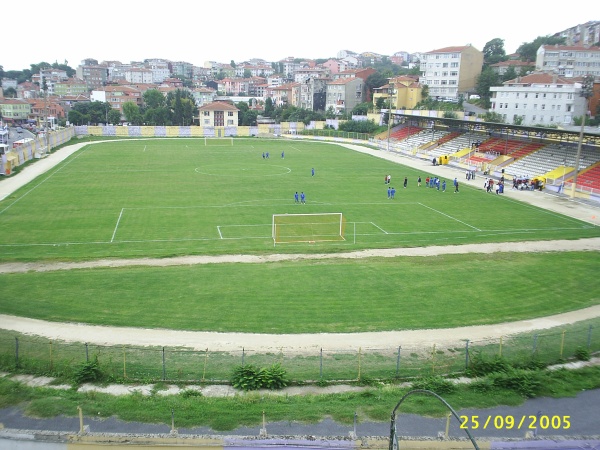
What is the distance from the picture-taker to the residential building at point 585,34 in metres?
174

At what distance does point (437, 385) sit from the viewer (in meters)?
15.9

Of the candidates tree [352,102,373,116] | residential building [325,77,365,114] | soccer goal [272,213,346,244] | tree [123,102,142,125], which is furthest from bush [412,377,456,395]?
tree [123,102,142,125]

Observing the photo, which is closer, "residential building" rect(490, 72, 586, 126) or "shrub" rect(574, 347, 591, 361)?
"shrub" rect(574, 347, 591, 361)

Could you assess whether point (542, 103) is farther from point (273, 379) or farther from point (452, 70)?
point (273, 379)

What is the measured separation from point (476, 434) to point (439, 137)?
75496mm

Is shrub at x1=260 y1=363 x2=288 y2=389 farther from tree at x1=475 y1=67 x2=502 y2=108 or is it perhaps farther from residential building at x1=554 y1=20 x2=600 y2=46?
residential building at x1=554 y1=20 x2=600 y2=46

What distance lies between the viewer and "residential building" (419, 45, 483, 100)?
123m

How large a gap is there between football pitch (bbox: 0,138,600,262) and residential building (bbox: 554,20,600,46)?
14661 centimetres

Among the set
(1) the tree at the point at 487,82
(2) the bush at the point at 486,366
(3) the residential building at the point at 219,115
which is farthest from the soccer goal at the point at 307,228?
(3) the residential building at the point at 219,115

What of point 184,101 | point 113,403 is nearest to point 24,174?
point 113,403

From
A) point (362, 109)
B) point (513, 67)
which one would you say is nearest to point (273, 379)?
point (362, 109)

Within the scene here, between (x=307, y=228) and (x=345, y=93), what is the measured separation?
4505 inches

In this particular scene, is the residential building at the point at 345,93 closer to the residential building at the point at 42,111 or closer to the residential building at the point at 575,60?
the residential building at the point at 575,60

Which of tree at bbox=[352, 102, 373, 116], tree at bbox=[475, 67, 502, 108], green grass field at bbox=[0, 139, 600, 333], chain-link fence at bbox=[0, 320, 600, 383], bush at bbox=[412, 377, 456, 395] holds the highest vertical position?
tree at bbox=[475, 67, 502, 108]
